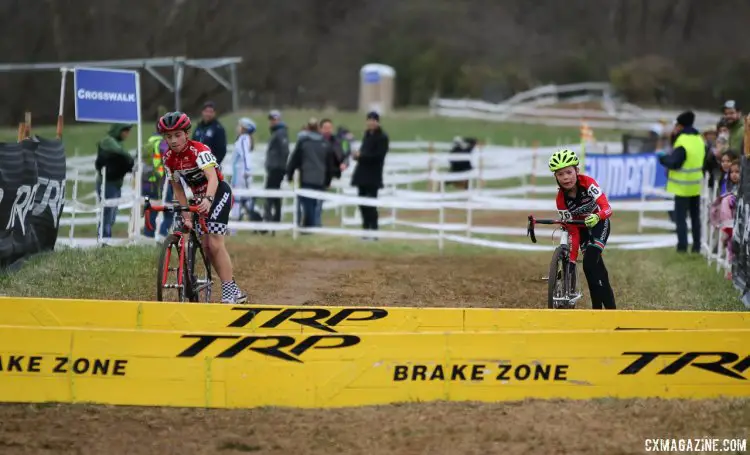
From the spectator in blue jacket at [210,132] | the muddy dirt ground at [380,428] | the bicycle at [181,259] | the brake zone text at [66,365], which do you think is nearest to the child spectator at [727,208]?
the bicycle at [181,259]

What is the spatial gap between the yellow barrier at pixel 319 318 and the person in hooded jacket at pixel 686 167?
751 centimetres

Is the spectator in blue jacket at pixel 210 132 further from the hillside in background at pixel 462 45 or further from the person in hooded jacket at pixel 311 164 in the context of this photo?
the hillside in background at pixel 462 45

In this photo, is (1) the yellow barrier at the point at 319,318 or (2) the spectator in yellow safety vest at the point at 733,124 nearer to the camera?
(1) the yellow barrier at the point at 319,318

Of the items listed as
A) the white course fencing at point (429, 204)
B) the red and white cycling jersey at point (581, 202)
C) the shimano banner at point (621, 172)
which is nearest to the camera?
the red and white cycling jersey at point (581, 202)

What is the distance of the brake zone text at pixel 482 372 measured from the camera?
7953mm

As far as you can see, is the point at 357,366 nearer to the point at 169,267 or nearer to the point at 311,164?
the point at 169,267

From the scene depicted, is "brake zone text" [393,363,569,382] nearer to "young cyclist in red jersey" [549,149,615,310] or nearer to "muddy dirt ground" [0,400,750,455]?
"muddy dirt ground" [0,400,750,455]

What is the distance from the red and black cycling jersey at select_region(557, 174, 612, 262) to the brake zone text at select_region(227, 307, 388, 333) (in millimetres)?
2112

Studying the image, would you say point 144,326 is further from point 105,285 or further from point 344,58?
point 344,58

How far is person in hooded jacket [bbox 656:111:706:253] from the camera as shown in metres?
16.5

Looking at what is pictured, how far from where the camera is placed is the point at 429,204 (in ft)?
61.4

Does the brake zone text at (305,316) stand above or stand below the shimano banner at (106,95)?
below

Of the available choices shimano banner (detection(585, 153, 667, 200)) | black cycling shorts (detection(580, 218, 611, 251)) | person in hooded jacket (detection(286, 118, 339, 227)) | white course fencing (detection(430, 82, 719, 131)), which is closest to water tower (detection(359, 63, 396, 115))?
white course fencing (detection(430, 82, 719, 131))

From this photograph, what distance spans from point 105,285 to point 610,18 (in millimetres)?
55932
